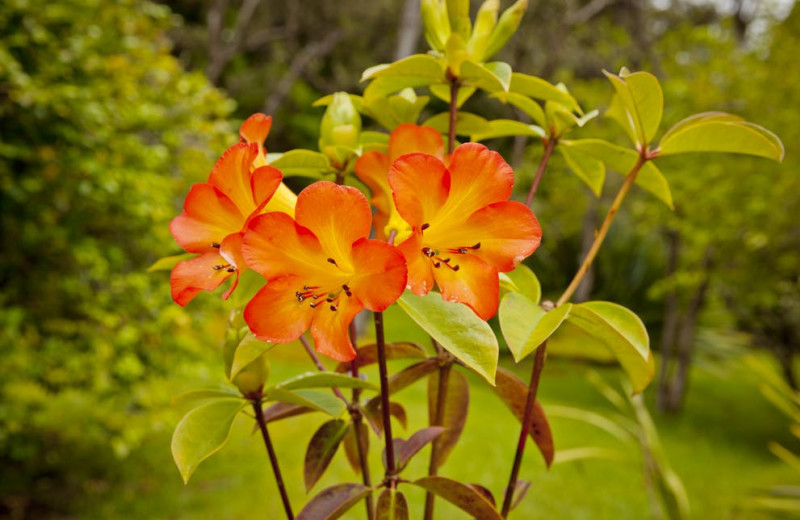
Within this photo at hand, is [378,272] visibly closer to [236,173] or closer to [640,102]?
[236,173]

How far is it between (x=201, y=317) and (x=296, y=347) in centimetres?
433

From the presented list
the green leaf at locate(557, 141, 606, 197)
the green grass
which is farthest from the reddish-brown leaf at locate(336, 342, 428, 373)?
the green grass

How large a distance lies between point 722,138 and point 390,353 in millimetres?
385

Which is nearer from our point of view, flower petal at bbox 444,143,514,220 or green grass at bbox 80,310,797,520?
flower petal at bbox 444,143,514,220

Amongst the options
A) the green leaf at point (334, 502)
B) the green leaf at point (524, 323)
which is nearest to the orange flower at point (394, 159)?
the green leaf at point (524, 323)

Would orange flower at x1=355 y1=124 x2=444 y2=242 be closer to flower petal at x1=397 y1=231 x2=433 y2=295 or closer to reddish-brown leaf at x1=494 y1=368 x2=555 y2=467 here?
flower petal at x1=397 y1=231 x2=433 y2=295

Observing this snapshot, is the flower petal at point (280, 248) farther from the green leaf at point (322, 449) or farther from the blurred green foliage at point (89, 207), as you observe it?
the blurred green foliage at point (89, 207)

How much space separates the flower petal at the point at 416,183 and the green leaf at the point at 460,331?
2.8 inches

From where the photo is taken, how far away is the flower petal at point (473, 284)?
45cm

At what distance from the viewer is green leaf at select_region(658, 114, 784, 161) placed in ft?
1.86

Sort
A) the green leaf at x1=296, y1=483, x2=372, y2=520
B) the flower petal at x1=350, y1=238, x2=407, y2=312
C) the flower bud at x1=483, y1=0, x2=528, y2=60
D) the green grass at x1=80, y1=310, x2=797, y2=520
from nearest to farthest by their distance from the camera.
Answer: the flower petal at x1=350, y1=238, x2=407, y2=312
the green leaf at x1=296, y1=483, x2=372, y2=520
the flower bud at x1=483, y1=0, x2=528, y2=60
the green grass at x1=80, y1=310, x2=797, y2=520

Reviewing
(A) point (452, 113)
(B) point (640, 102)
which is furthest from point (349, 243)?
(B) point (640, 102)

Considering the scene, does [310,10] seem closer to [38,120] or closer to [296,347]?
[296,347]

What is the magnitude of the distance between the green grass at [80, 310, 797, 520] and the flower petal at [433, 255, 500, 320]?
2313 millimetres
